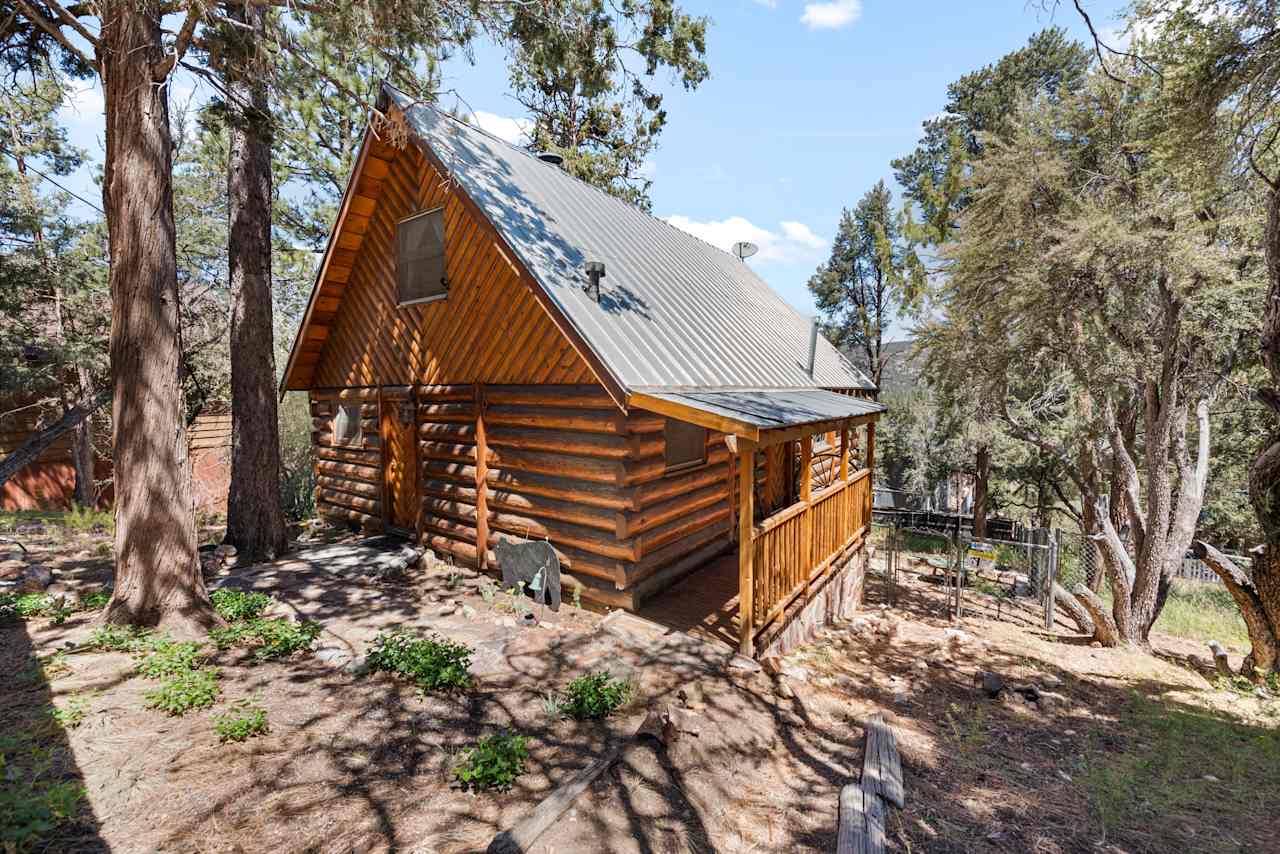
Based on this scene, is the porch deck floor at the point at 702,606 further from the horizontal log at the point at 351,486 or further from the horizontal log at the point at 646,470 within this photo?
the horizontal log at the point at 351,486

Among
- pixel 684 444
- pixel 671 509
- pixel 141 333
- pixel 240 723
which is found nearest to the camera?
pixel 240 723

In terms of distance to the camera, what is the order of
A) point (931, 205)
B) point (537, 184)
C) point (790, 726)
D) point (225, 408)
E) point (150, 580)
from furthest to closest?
point (931, 205) < point (225, 408) < point (537, 184) < point (150, 580) < point (790, 726)

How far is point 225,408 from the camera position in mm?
17125

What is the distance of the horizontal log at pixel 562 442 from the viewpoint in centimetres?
686

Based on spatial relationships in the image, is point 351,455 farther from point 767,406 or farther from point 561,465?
point 767,406

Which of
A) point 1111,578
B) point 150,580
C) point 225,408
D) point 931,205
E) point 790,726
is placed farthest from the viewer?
point 931,205

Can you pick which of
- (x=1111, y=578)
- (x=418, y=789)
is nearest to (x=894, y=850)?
(x=418, y=789)

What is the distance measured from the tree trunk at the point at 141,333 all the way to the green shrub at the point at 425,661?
2120 millimetres

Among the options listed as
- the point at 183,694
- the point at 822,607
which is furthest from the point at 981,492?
the point at 183,694

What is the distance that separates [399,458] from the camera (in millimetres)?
10305

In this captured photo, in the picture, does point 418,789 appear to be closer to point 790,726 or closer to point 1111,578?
point 790,726

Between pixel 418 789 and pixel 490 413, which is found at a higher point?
pixel 490 413

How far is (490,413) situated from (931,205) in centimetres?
2547

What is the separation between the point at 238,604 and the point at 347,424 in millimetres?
5603
